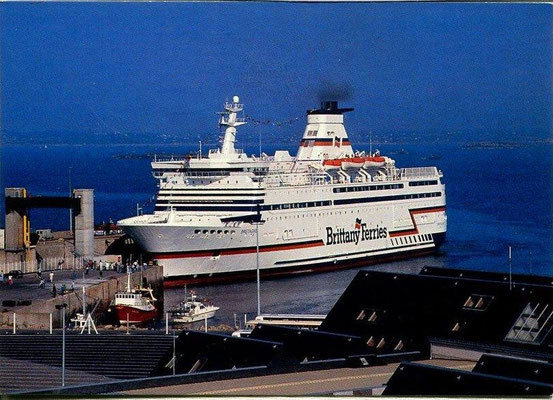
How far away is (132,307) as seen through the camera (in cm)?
1680

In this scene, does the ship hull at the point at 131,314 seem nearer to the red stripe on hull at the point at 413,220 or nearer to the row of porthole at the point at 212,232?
the row of porthole at the point at 212,232

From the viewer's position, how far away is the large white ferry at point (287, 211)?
21.4 metres

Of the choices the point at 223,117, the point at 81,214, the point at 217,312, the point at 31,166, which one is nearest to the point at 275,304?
the point at 217,312

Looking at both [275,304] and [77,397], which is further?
[275,304]

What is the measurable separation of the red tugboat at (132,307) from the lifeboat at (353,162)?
26.9 ft

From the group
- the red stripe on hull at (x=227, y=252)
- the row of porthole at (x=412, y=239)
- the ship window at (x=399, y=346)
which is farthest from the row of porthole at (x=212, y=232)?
the ship window at (x=399, y=346)

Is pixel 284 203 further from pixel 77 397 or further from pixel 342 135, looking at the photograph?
pixel 77 397

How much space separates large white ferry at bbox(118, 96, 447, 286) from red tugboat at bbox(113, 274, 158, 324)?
3751 millimetres

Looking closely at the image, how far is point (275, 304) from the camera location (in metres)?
18.5

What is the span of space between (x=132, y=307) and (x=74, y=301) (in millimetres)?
1214

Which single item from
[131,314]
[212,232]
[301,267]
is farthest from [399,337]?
[301,267]

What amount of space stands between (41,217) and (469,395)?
30.3 m

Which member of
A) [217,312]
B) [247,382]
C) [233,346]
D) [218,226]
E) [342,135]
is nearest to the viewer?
[247,382]

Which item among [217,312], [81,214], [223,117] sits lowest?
[217,312]
